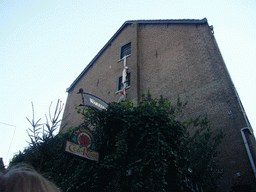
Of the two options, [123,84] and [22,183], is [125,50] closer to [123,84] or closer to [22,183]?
[123,84]

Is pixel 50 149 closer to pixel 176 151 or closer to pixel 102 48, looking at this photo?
pixel 176 151

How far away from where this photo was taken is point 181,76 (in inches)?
446

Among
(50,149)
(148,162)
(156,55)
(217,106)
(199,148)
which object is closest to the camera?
(50,149)

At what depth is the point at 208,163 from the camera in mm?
6410

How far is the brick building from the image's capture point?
7695 mm

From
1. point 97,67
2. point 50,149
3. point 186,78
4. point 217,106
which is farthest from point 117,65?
point 50,149

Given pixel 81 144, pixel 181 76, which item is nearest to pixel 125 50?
pixel 181 76

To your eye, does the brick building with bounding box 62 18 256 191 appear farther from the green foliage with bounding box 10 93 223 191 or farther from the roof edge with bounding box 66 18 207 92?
the green foliage with bounding box 10 93 223 191

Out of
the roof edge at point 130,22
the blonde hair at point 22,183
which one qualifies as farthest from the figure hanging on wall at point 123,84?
the blonde hair at point 22,183

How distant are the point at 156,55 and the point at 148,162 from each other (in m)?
9.73

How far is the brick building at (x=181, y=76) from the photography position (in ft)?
25.2

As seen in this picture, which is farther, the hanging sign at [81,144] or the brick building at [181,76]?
the brick building at [181,76]

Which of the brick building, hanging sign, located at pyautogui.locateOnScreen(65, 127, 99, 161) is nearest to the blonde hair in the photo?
hanging sign, located at pyautogui.locateOnScreen(65, 127, 99, 161)

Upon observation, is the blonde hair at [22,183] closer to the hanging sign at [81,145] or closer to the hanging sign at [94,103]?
the hanging sign at [81,145]
